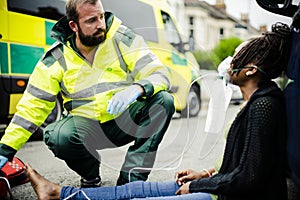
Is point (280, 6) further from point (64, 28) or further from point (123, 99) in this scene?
point (64, 28)

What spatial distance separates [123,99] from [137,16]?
0.29 meters

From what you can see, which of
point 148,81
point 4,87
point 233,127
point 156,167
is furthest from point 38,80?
point 233,127


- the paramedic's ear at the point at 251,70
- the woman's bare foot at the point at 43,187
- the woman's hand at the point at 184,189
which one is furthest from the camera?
the woman's bare foot at the point at 43,187

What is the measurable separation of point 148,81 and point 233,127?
37 cm

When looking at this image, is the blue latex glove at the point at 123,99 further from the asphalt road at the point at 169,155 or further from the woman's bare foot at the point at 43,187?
the woman's bare foot at the point at 43,187

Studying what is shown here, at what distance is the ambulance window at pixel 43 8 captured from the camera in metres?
1.44

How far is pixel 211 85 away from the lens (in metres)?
1.51

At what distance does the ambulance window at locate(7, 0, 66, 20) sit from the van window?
17 cm

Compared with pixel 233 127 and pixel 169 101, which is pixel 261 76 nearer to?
pixel 233 127

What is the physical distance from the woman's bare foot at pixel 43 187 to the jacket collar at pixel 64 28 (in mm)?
463

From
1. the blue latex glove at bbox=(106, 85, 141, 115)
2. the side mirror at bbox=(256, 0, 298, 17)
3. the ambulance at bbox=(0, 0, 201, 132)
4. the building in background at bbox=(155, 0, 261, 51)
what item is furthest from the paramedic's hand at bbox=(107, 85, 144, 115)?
the side mirror at bbox=(256, 0, 298, 17)

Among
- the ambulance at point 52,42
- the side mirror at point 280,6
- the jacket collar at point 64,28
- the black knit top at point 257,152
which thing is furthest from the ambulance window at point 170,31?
the black knit top at point 257,152

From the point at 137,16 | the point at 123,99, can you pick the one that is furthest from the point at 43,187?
the point at 137,16

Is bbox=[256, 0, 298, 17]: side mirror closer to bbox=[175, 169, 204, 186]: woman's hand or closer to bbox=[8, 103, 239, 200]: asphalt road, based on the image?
bbox=[8, 103, 239, 200]: asphalt road
